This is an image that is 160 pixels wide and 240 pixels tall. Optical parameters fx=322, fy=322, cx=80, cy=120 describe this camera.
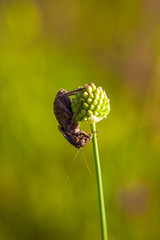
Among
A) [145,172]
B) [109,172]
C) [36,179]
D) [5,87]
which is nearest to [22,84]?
[5,87]

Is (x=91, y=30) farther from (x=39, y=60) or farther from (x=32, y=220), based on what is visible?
(x=32, y=220)

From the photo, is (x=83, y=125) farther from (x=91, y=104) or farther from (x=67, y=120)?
(x=91, y=104)

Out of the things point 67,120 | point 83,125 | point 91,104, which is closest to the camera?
point 91,104

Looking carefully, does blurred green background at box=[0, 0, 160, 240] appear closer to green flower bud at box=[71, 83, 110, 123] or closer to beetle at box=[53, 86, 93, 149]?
beetle at box=[53, 86, 93, 149]

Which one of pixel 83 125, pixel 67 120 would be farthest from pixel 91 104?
pixel 83 125

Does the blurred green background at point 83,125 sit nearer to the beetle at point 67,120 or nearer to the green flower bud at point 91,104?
the beetle at point 67,120

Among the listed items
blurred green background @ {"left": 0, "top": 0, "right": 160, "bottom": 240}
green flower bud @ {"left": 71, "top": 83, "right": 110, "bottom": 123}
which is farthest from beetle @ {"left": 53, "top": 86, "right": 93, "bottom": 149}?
blurred green background @ {"left": 0, "top": 0, "right": 160, "bottom": 240}
